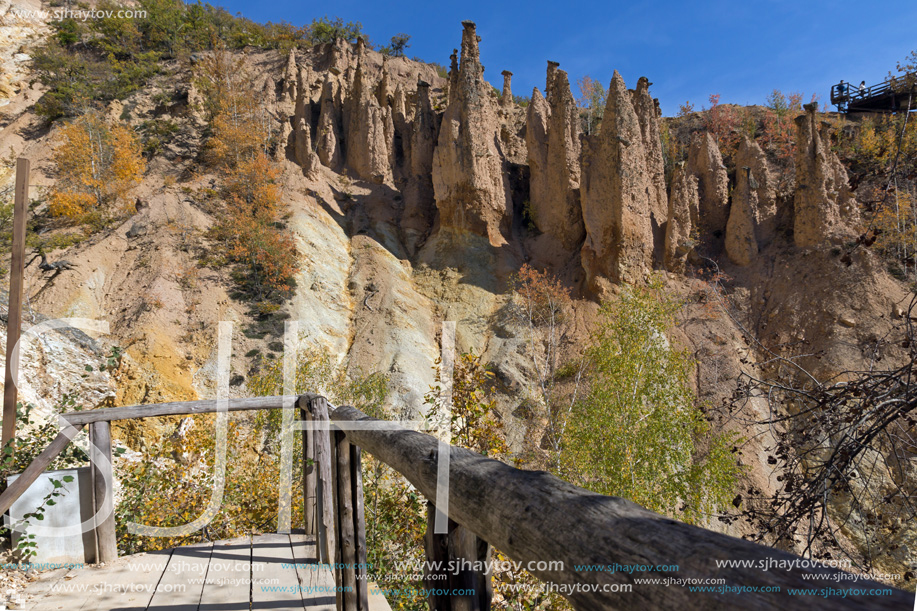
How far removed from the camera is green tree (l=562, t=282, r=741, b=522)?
10.1 metres

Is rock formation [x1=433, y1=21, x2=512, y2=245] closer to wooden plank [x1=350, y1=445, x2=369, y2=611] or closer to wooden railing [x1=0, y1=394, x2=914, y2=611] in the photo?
wooden plank [x1=350, y1=445, x2=369, y2=611]

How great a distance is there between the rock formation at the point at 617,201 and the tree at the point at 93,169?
22368 mm

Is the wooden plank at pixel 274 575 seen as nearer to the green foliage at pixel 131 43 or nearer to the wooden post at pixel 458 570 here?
the wooden post at pixel 458 570

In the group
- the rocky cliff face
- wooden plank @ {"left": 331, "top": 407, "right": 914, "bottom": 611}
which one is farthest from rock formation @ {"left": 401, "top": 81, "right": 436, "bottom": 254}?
wooden plank @ {"left": 331, "top": 407, "right": 914, "bottom": 611}

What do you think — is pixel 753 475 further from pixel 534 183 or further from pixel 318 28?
pixel 318 28

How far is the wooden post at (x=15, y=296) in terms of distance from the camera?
523 cm

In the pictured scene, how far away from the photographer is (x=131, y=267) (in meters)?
20.0

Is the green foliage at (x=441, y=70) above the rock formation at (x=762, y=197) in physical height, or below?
above

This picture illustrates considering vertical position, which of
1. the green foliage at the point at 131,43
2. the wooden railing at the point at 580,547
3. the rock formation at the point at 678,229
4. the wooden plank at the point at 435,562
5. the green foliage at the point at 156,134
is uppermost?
the green foliage at the point at 131,43

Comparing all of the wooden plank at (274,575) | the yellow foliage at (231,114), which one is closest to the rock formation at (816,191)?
the wooden plank at (274,575)

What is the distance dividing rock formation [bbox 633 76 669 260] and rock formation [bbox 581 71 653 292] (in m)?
1.23

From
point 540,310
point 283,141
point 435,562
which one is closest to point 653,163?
point 540,310

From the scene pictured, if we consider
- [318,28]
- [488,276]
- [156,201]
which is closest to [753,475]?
[488,276]

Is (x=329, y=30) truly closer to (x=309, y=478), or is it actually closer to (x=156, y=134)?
(x=156, y=134)
